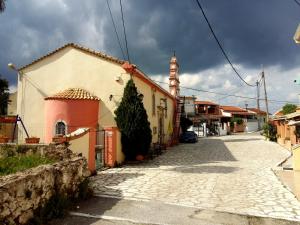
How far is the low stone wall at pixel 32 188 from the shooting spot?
5406 millimetres

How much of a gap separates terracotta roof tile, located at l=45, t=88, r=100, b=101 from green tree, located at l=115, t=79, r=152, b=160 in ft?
6.32

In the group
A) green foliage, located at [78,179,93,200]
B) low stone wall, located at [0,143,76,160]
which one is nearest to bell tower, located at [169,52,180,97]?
low stone wall, located at [0,143,76,160]

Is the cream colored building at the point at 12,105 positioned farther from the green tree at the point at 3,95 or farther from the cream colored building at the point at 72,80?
the cream colored building at the point at 72,80

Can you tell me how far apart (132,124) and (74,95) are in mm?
3669

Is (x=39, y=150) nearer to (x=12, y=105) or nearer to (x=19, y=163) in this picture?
(x=19, y=163)

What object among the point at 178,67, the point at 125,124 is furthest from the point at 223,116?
the point at 125,124

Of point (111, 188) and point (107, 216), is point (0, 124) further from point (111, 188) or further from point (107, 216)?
point (107, 216)

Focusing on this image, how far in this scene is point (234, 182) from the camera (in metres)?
11.4

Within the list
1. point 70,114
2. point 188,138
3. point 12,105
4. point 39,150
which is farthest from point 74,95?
point 12,105

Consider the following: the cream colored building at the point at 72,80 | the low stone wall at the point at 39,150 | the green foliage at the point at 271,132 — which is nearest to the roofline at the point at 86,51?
the cream colored building at the point at 72,80

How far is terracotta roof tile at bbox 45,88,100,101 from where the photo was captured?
1666cm

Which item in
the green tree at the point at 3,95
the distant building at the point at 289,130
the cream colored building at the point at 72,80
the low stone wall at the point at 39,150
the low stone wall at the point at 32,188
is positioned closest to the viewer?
the low stone wall at the point at 32,188

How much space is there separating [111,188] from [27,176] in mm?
4141

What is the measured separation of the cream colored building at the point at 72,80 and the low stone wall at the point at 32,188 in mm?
9580
